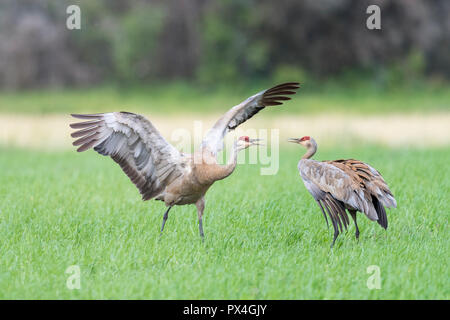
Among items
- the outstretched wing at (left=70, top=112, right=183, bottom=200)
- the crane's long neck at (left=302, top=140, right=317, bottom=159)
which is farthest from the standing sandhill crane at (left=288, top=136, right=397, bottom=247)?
the outstretched wing at (left=70, top=112, right=183, bottom=200)

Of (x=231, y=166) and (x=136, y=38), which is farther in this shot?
(x=136, y=38)

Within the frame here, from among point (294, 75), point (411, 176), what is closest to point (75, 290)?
point (411, 176)

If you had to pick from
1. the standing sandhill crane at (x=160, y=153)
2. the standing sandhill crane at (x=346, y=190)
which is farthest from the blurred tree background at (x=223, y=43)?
the standing sandhill crane at (x=346, y=190)

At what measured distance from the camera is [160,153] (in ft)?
20.5

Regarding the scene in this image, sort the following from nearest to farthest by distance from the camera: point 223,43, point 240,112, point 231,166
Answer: point 231,166
point 240,112
point 223,43

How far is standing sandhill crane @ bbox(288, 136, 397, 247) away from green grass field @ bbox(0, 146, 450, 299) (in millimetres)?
375

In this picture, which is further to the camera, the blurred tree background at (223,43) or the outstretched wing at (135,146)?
the blurred tree background at (223,43)

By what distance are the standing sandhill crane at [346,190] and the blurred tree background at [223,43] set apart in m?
18.7

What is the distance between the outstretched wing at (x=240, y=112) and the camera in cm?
646

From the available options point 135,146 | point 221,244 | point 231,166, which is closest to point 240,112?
point 231,166

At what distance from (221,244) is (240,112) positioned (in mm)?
1548

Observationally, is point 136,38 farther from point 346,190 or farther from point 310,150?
point 346,190

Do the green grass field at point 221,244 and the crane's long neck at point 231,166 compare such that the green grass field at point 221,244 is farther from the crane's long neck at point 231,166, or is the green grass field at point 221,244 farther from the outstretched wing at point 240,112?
the outstretched wing at point 240,112
